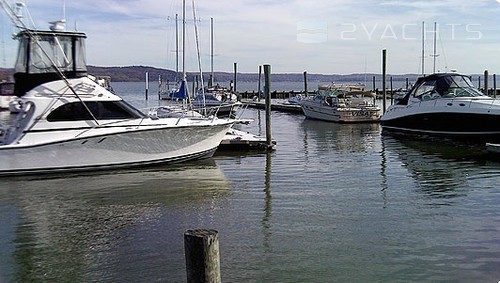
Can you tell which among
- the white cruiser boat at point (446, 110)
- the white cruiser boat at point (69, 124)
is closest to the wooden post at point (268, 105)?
the white cruiser boat at point (69, 124)

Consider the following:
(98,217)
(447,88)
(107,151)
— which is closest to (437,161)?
(447,88)

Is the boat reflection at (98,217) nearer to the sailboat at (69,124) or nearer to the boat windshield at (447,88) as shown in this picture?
the sailboat at (69,124)

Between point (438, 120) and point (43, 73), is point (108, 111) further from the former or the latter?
point (438, 120)

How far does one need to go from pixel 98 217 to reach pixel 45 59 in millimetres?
6246

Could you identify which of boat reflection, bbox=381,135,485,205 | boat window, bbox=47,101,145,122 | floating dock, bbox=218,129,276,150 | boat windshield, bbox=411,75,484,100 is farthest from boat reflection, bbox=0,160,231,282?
boat windshield, bbox=411,75,484,100

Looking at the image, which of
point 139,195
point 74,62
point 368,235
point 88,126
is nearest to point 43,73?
point 74,62

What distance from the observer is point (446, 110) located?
21828 millimetres

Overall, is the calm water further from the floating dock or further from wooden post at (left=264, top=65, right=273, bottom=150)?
wooden post at (left=264, top=65, right=273, bottom=150)

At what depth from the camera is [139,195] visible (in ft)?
39.8

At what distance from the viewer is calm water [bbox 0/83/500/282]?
7371 mm

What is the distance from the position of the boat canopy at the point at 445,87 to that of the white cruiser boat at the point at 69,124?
11569 mm

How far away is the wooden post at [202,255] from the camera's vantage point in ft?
16.1

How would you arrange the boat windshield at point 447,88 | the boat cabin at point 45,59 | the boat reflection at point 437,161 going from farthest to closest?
the boat windshield at point 447,88, the boat cabin at point 45,59, the boat reflection at point 437,161

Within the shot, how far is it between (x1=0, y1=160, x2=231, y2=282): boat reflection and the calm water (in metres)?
0.02
